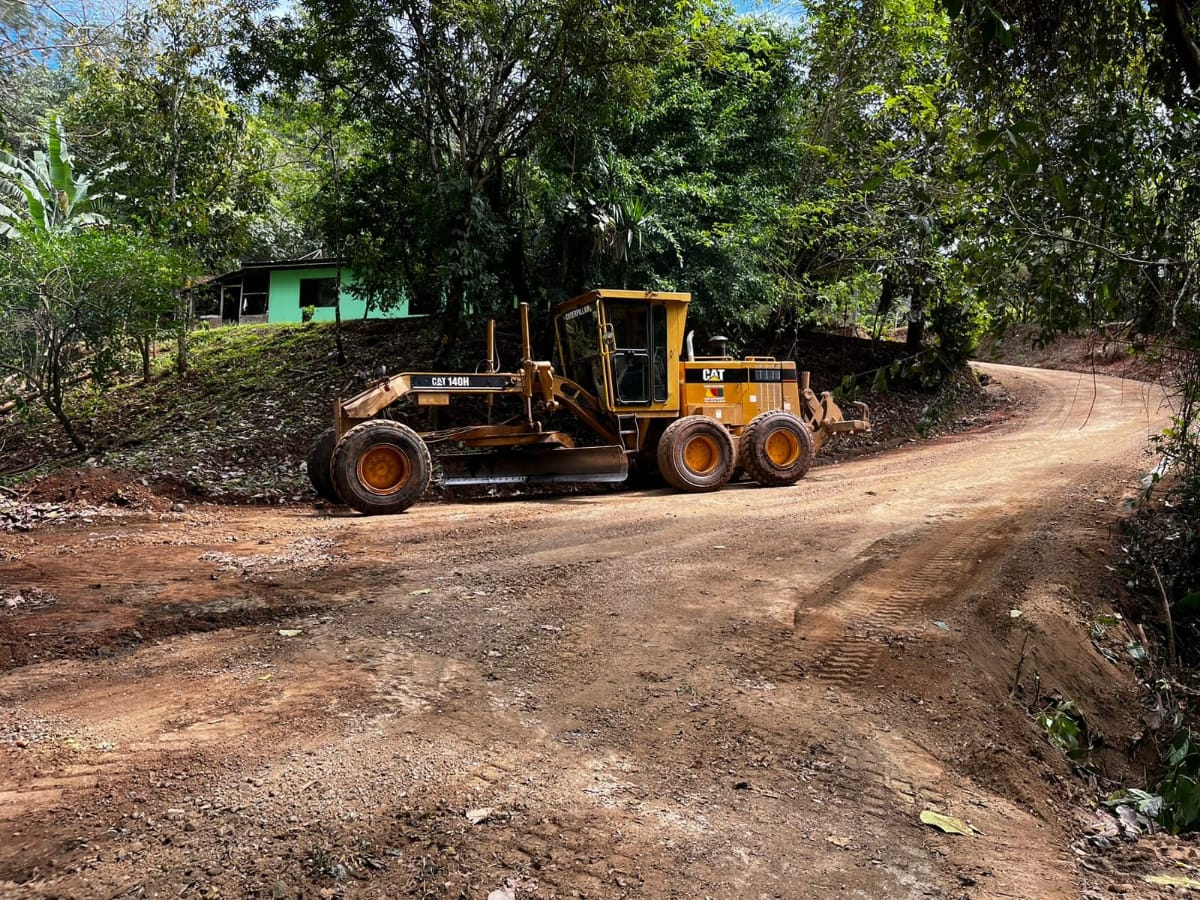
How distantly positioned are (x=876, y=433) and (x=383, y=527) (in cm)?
1293

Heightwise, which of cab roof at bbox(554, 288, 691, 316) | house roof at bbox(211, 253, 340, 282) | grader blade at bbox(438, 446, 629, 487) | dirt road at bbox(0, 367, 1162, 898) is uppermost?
house roof at bbox(211, 253, 340, 282)

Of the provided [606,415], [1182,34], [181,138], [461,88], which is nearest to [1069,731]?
[1182,34]

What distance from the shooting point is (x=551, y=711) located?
3666mm

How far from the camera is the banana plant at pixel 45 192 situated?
55.0ft

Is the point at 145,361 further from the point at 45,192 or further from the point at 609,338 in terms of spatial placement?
the point at 609,338

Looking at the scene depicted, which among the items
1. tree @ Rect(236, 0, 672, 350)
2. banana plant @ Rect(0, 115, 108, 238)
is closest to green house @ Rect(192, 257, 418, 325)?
banana plant @ Rect(0, 115, 108, 238)

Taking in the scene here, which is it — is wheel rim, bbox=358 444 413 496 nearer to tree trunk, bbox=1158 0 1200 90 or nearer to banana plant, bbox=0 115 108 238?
tree trunk, bbox=1158 0 1200 90

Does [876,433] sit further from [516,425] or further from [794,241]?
[516,425]

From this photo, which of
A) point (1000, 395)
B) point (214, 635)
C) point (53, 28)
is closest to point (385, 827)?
point (214, 635)

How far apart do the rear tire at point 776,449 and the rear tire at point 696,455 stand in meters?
0.28

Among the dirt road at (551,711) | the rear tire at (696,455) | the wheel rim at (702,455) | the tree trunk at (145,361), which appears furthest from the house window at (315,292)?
the dirt road at (551,711)

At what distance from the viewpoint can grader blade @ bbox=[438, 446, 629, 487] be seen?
10.4 metres

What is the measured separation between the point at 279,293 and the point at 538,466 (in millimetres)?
22325

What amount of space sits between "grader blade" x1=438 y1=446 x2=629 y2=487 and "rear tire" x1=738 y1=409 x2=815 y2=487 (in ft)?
6.01
